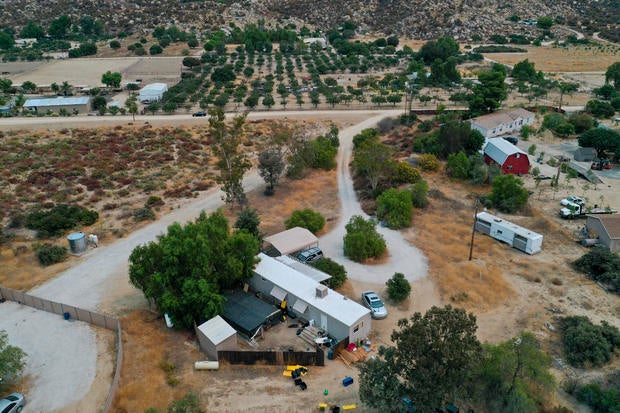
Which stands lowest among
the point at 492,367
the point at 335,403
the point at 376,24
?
the point at 335,403

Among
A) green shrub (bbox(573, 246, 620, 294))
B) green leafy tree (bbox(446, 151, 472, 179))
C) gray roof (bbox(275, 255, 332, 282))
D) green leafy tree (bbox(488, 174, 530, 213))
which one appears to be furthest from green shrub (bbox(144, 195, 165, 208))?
green shrub (bbox(573, 246, 620, 294))

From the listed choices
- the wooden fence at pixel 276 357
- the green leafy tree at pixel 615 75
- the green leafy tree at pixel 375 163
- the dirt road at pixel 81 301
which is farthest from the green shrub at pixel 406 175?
the green leafy tree at pixel 615 75

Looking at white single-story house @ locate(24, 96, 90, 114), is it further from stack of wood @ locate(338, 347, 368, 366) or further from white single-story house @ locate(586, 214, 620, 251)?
white single-story house @ locate(586, 214, 620, 251)

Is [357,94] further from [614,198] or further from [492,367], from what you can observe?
[492,367]

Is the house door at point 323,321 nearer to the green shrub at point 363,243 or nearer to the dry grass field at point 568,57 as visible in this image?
the green shrub at point 363,243

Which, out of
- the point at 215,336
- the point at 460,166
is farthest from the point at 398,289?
the point at 460,166

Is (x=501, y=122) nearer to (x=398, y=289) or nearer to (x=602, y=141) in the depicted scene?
(x=602, y=141)

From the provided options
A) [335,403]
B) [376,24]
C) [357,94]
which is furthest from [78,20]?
[335,403]
